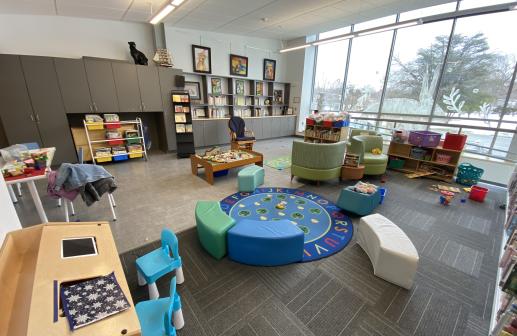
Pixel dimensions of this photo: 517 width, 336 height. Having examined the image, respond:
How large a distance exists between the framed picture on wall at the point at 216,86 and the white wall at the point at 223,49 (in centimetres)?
20

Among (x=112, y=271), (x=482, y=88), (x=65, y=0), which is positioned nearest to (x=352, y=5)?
(x=482, y=88)

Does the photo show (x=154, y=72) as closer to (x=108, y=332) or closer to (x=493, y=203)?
(x=108, y=332)

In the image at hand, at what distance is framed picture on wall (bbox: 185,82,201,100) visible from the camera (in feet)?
20.6

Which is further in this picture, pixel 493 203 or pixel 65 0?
pixel 65 0

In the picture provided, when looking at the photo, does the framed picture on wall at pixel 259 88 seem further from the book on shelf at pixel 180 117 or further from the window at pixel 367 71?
the book on shelf at pixel 180 117

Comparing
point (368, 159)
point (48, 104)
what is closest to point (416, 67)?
point (368, 159)

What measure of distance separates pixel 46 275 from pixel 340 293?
1.94 m

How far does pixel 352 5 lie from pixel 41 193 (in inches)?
269

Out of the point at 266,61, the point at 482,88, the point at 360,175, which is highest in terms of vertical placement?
the point at 266,61

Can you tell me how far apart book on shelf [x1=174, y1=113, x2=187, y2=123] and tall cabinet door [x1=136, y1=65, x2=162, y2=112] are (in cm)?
46

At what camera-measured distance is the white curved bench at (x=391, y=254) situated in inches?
71.5

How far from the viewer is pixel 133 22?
5.15m

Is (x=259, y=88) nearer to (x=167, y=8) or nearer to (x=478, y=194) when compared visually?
(x=167, y=8)

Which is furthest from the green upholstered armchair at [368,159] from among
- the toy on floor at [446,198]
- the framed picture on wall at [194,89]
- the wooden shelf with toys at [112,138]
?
the wooden shelf with toys at [112,138]
